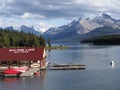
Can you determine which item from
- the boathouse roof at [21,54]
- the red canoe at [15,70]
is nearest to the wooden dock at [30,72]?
the red canoe at [15,70]

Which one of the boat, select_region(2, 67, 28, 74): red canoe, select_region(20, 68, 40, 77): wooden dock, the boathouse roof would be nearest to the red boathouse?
the boathouse roof

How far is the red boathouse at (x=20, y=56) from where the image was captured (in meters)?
88.1

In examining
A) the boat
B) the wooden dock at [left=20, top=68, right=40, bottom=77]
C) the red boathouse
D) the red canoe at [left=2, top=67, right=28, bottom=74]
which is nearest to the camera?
the wooden dock at [left=20, top=68, right=40, bottom=77]

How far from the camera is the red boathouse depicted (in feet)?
289

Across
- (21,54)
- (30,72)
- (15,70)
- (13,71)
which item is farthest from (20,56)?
(13,71)

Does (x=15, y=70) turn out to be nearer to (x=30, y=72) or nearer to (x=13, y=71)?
(x=13, y=71)

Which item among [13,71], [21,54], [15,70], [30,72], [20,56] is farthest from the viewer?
[21,54]

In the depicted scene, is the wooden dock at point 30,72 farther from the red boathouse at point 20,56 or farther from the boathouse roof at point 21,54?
the boathouse roof at point 21,54

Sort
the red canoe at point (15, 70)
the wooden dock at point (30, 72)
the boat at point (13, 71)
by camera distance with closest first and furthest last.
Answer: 1. the wooden dock at point (30, 72)
2. the boat at point (13, 71)
3. the red canoe at point (15, 70)

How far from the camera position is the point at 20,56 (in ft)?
290

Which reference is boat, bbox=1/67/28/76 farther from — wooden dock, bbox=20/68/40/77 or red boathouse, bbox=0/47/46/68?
red boathouse, bbox=0/47/46/68

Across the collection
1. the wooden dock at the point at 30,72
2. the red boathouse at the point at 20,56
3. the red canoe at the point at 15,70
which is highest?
the red boathouse at the point at 20,56

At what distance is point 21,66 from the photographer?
8781cm

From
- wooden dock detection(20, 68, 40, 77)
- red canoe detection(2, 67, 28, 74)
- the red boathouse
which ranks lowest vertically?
wooden dock detection(20, 68, 40, 77)
